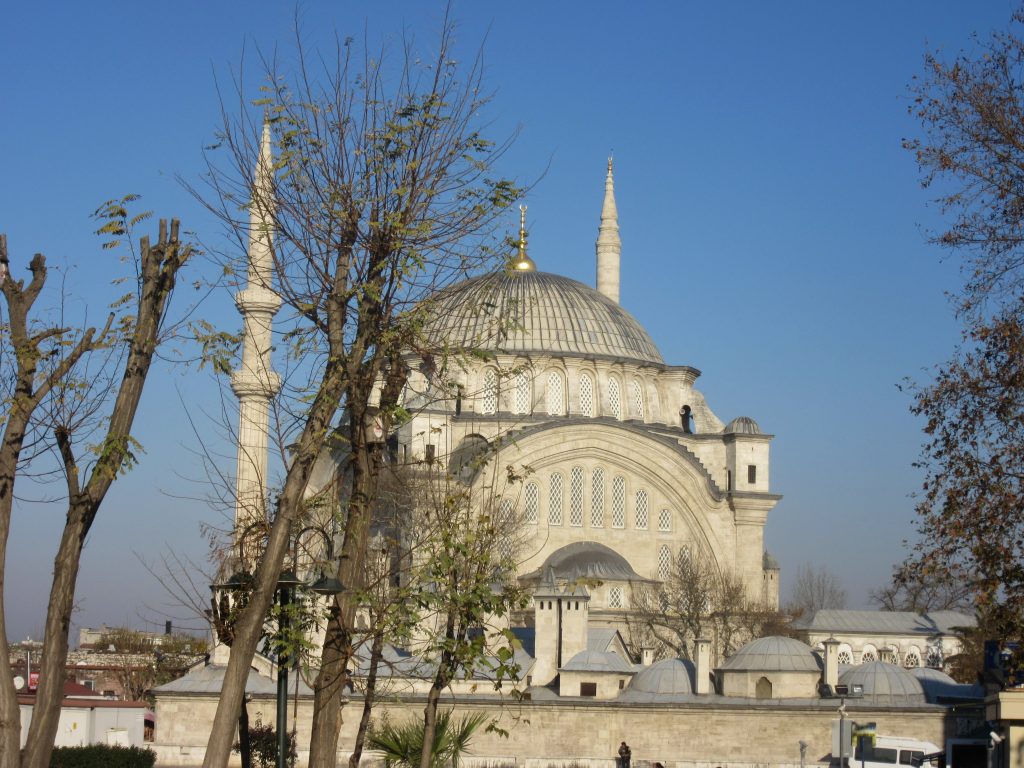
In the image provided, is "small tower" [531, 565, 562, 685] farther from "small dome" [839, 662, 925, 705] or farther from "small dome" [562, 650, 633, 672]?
"small dome" [839, 662, 925, 705]

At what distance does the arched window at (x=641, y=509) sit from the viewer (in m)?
53.9

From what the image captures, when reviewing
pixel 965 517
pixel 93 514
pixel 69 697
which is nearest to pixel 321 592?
pixel 93 514

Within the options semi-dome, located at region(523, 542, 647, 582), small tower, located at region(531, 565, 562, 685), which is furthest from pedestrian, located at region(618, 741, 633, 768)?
semi-dome, located at region(523, 542, 647, 582)

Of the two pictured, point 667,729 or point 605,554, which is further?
point 605,554

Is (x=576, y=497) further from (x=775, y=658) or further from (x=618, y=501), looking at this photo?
(x=775, y=658)

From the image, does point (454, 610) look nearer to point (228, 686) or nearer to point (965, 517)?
point (228, 686)

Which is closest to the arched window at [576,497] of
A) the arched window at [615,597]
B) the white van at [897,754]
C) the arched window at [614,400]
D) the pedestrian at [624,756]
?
the arched window at [615,597]

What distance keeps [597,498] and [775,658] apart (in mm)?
17171

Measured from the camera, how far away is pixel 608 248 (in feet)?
211

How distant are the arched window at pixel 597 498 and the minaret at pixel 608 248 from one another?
41.3 feet

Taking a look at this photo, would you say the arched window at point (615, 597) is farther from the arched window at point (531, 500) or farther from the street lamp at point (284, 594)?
the street lamp at point (284, 594)

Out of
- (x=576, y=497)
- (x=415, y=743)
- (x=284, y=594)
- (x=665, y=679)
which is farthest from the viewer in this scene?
(x=576, y=497)

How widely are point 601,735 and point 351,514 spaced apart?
22.8 metres

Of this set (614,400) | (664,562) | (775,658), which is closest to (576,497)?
(664,562)
